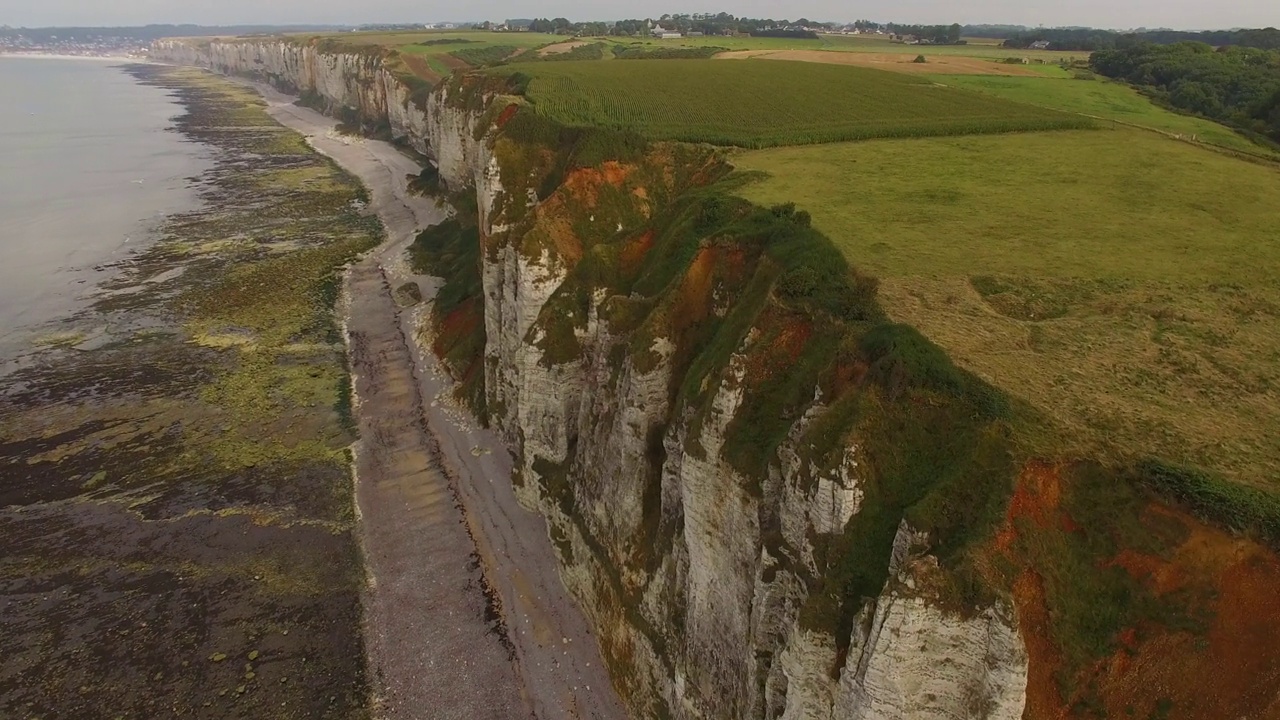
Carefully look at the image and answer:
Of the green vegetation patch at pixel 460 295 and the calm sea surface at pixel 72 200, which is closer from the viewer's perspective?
the green vegetation patch at pixel 460 295

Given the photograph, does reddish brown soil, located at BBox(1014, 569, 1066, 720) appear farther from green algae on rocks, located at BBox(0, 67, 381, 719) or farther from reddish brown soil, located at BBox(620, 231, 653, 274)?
reddish brown soil, located at BBox(620, 231, 653, 274)

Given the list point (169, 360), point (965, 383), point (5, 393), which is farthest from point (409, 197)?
point (965, 383)

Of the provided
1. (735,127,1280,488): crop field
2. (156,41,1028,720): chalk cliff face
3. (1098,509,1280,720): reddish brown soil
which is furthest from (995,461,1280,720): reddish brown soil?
(735,127,1280,488): crop field

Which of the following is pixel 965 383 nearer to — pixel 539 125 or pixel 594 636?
pixel 594 636

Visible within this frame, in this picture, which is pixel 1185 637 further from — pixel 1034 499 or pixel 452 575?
pixel 452 575

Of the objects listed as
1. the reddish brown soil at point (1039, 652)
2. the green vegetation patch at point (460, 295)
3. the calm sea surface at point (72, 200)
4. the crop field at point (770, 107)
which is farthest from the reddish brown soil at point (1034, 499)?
the calm sea surface at point (72, 200)

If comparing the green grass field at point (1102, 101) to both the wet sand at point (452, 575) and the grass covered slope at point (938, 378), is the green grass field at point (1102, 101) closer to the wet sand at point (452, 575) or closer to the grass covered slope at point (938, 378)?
the grass covered slope at point (938, 378)
